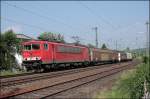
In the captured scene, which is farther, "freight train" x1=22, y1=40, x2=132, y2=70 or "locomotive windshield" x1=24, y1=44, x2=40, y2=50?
"locomotive windshield" x1=24, y1=44, x2=40, y2=50

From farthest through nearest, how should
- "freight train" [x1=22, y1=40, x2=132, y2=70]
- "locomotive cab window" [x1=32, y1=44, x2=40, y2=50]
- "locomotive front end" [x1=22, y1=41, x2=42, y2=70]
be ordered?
"locomotive cab window" [x1=32, y1=44, x2=40, y2=50] < "freight train" [x1=22, y1=40, x2=132, y2=70] < "locomotive front end" [x1=22, y1=41, x2=42, y2=70]

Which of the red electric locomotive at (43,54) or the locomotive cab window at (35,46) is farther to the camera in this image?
the locomotive cab window at (35,46)

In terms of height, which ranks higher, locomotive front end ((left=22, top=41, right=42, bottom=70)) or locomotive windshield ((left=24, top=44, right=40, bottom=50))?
locomotive windshield ((left=24, top=44, right=40, bottom=50))

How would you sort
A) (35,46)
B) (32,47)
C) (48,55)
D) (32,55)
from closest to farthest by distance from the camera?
(32,55)
(35,46)
(32,47)
(48,55)

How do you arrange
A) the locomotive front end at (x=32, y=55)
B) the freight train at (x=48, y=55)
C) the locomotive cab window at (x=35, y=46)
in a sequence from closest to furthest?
1. the locomotive front end at (x=32, y=55)
2. the freight train at (x=48, y=55)
3. the locomotive cab window at (x=35, y=46)

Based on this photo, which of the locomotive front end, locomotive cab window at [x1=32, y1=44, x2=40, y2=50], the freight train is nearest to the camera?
the locomotive front end

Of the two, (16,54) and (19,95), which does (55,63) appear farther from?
(19,95)

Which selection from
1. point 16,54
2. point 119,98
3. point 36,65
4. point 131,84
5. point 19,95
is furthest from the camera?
point 16,54

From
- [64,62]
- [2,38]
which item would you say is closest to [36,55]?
[64,62]

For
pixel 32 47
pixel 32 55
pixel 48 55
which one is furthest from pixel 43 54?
pixel 32 47

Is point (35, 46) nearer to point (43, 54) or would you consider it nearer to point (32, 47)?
point (32, 47)

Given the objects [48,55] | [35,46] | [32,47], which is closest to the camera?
[35,46]

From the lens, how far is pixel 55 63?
102 ft

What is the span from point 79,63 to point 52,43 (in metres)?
10.6
